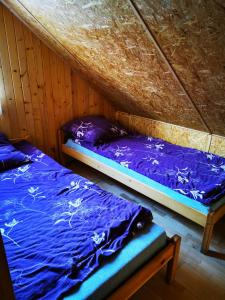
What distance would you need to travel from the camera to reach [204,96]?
207 centimetres

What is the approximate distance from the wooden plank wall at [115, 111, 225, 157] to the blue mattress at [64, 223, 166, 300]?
1594mm

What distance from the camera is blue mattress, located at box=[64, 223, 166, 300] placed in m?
1.16

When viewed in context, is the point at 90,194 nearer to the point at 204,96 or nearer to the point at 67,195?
the point at 67,195

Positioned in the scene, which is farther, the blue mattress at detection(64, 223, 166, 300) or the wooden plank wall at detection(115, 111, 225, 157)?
the wooden plank wall at detection(115, 111, 225, 157)

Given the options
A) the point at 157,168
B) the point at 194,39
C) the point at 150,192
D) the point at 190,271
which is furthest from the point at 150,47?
the point at 190,271

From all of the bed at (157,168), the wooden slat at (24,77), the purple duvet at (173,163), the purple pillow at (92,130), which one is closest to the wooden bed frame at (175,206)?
the bed at (157,168)

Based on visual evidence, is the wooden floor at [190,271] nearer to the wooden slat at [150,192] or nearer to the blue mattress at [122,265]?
the wooden slat at [150,192]

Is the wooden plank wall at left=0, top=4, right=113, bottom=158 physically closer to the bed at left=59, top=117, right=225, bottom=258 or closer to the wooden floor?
the bed at left=59, top=117, right=225, bottom=258

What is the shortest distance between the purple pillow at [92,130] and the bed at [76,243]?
1006 mm

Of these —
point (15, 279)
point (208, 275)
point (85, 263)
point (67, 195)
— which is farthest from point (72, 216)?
point (208, 275)

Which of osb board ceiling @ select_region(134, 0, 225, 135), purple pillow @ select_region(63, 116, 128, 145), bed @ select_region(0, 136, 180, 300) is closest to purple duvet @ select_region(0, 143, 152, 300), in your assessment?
bed @ select_region(0, 136, 180, 300)

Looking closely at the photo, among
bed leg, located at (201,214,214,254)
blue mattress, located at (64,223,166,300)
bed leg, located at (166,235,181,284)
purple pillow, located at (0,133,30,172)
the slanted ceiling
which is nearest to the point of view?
blue mattress, located at (64,223,166,300)

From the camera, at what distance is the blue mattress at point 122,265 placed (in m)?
1.16

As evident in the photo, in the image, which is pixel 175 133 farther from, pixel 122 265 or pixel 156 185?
pixel 122 265
